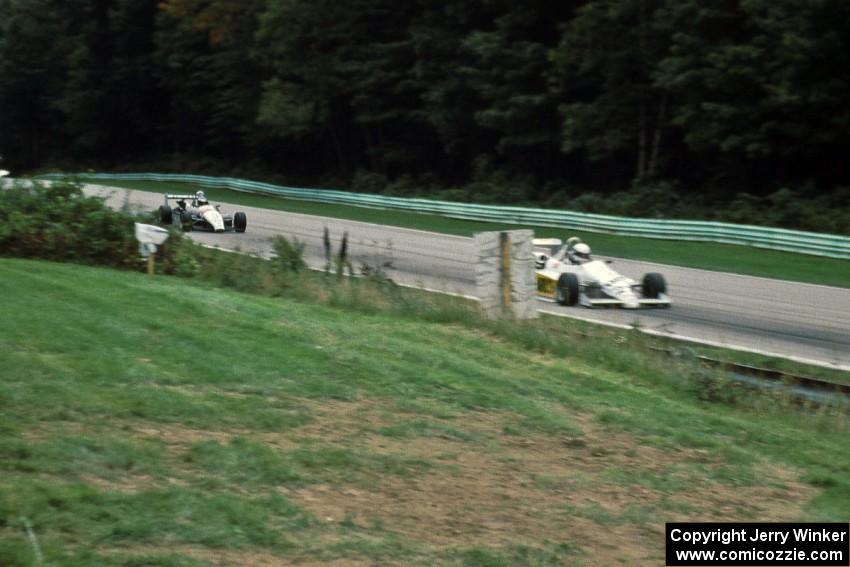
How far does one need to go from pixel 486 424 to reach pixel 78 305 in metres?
4.46

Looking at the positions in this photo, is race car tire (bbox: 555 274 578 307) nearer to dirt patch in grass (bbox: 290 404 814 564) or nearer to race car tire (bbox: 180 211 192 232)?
dirt patch in grass (bbox: 290 404 814 564)

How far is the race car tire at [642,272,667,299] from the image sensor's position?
2023 cm

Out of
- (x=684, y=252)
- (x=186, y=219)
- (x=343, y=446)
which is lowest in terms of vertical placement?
(x=684, y=252)

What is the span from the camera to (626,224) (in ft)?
113

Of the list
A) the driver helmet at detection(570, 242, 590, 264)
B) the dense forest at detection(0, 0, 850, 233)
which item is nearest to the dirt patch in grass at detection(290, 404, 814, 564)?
the driver helmet at detection(570, 242, 590, 264)

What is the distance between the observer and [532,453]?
335 inches

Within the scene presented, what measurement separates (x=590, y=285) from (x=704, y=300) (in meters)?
2.39

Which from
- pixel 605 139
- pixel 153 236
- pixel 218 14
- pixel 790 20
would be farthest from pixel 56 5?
pixel 153 236

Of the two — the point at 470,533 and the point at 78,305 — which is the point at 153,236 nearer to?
the point at 78,305

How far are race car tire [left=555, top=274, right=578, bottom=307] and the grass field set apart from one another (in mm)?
7624

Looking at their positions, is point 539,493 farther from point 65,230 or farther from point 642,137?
point 642,137

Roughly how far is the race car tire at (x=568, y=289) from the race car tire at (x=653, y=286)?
3.85 ft

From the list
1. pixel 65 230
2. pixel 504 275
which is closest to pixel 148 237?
pixel 65 230

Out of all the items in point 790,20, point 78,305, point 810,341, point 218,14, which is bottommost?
point 810,341
